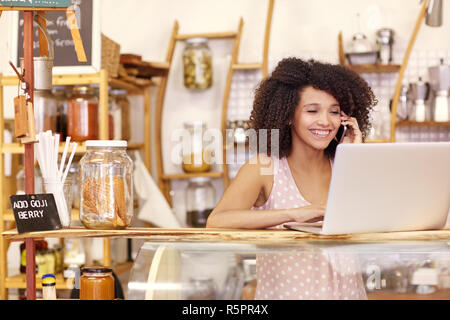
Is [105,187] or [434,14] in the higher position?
[434,14]

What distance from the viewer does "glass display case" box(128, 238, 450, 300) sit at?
114 cm

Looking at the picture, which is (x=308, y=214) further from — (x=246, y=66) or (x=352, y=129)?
(x=246, y=66)

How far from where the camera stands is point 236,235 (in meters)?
1.35

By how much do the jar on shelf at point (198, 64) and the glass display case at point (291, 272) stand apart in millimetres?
2929

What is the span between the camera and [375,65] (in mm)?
3842

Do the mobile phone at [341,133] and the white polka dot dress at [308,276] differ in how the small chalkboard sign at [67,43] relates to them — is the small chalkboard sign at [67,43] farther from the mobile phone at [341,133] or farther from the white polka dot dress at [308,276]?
the white polka dot dress at [308,276]

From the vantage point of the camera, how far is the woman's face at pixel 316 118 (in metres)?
1.85

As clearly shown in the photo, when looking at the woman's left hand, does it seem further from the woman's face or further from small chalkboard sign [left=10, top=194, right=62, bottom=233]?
small chalkboard sign [left=10, top=194, right=62, bottom=233]

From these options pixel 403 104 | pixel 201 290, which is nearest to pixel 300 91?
pixel 201 290

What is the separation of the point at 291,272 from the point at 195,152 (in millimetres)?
2788

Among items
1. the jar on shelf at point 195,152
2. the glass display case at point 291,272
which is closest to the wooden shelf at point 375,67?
the jar on shelf at point 195,152

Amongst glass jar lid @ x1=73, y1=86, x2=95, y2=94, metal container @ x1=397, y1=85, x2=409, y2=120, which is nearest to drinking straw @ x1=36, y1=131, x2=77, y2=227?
glass jar lid @ x1=73, y1=86, x2=95, y2=94

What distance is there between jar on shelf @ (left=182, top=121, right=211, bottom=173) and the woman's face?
6.52 ft

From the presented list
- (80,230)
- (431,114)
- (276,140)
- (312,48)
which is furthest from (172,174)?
(80,230)
